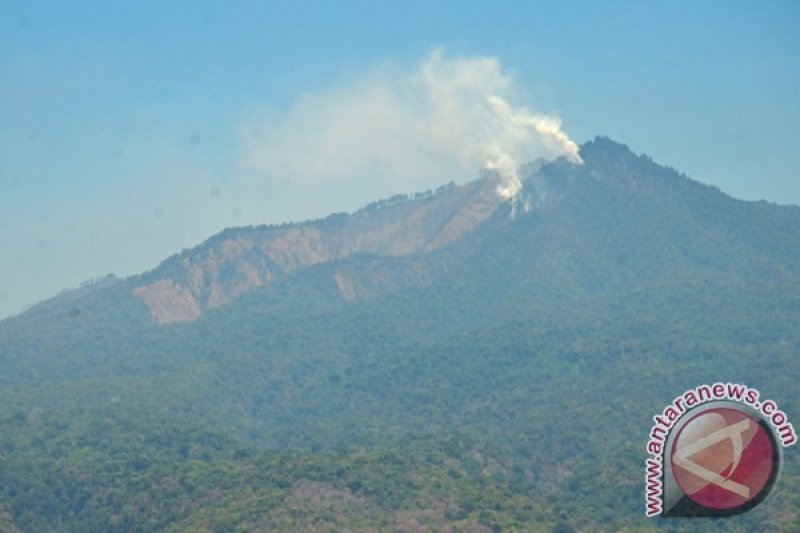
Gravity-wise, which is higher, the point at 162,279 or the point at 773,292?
the point at 162,279

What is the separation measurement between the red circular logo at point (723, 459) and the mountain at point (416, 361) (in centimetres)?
2719

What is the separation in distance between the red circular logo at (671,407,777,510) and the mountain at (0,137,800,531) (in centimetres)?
2719

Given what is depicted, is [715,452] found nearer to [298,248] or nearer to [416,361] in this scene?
[416,361]

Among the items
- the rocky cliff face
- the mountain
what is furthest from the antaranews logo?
the rocky cliff face

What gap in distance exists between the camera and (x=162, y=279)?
167375 millimetres

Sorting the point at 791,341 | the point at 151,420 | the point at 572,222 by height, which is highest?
the point at 572,222

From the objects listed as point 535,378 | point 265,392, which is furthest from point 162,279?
point 535,378

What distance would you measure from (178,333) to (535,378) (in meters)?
55.1

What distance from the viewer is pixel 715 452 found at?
3734 centimetres

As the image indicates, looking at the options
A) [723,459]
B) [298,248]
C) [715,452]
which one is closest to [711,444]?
[715,452]

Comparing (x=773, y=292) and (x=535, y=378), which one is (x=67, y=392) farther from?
(x=773, y=292)

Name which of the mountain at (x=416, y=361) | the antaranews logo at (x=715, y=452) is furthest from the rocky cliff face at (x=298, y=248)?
the antaranews logo at (x=715, y=452)

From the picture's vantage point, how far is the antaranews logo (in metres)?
36.3

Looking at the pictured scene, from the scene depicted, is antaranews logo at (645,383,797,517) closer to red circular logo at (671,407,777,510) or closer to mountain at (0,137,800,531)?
red circular logo at (671,407,777,510)
